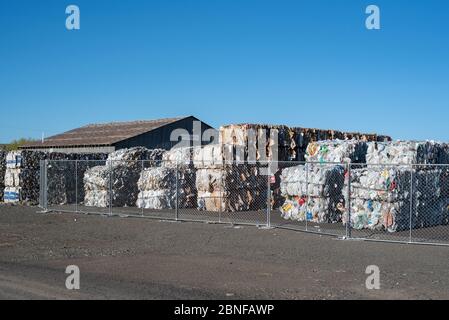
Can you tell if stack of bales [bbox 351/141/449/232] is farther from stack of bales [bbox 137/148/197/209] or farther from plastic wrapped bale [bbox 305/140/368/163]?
stack of bales [bbox 137/148/197/209]

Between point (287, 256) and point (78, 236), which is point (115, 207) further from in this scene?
point (287, 256)

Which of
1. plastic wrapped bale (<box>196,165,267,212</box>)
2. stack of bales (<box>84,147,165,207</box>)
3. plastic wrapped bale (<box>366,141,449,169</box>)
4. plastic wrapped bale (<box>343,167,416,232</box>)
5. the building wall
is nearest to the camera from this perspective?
plastic wrapped bale (<box>343,167,416,232</box>)

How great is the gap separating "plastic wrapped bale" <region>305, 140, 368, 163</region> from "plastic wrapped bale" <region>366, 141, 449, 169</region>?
896 mm

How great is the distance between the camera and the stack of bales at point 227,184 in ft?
70.8

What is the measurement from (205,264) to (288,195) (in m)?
8.13

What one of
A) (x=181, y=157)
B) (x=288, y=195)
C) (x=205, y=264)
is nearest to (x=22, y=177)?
(x=181, y=157)

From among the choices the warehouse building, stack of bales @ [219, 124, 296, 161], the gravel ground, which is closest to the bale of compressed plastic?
the gravel ground

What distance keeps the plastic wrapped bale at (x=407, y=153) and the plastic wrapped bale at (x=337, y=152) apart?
896 millimetres

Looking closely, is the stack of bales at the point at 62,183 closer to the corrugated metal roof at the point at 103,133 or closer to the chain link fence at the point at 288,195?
the chain link fence at the point at 288,195

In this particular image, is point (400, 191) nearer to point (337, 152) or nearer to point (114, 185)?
point (337, 152)

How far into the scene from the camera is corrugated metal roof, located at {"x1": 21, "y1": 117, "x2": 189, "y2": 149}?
36.8 meters

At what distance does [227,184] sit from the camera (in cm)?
2161
